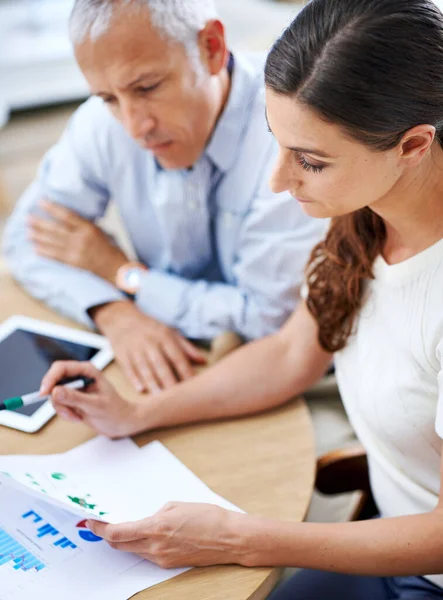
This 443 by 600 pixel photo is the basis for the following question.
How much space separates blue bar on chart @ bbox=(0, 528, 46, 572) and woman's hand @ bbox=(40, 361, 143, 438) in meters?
0.24

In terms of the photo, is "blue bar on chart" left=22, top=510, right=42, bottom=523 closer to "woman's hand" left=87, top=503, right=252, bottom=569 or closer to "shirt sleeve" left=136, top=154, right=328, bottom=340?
"woman's hand" left=87, top=503, right=252, bottom=569

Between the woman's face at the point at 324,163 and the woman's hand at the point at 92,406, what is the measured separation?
1.48ft

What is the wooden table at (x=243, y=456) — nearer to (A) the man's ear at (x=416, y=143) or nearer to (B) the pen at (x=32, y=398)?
(B) the pen at (x=32, y=398)

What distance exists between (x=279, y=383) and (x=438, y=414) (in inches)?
14.7

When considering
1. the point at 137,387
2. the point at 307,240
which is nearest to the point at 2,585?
the point at 137,387

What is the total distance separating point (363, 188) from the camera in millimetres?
976

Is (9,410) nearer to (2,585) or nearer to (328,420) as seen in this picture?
(2,585)

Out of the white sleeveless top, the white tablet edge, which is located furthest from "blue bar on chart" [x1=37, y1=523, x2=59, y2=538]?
the white sleeveless top

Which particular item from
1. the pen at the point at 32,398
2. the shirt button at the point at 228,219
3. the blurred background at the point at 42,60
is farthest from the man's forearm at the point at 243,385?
the blurred background at the point at 42,60

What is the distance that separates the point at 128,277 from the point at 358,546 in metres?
0.85

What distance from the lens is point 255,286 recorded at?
1.52 meters

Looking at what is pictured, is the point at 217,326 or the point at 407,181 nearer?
the point at 407,181

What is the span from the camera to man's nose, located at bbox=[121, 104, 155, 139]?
1.34 m

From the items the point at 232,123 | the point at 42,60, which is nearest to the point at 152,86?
the point at 232,123
